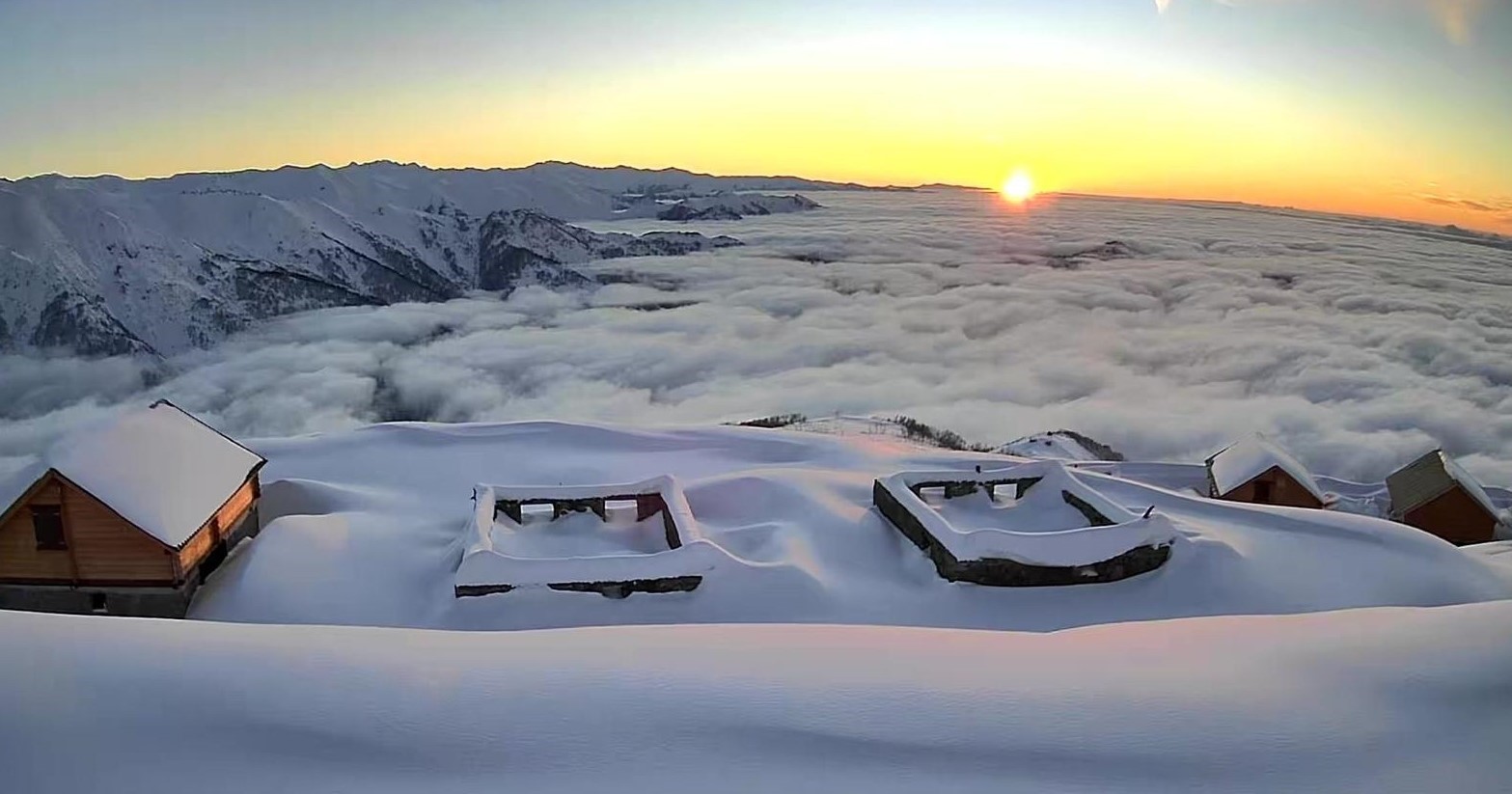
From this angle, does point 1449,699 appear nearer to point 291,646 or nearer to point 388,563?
point 291,646

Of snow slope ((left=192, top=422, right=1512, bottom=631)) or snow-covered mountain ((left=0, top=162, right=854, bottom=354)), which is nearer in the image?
snow slope ((left=192, top=422, right=1512, bottom=631))

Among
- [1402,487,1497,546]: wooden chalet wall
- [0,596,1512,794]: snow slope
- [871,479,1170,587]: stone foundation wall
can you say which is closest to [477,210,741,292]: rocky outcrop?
[1402,487,1497,546]: wooden chalet wall

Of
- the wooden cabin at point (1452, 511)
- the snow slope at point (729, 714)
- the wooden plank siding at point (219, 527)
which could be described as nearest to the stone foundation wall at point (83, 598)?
the wooden plank siding at point (219, 527)

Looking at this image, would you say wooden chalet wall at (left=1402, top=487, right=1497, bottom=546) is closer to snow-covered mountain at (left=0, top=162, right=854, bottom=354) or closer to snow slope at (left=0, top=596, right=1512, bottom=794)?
snow slope at (left=0, top=596, right=1512, bottom=794)

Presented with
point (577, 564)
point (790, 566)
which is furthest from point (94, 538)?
point (790, 566)

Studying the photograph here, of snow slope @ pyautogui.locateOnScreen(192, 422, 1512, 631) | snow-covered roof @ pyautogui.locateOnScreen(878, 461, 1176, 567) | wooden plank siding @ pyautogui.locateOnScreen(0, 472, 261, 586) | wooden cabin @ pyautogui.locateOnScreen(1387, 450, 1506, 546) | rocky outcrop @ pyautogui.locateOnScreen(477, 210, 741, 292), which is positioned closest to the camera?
snow slope @ pyautogui.locateOnScreen(192, 422, 1512, 631)

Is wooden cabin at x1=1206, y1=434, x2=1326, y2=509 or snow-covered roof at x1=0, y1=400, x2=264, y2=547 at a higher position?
snow-covered roof at x1=0, y1=400, x2=264, y2=547

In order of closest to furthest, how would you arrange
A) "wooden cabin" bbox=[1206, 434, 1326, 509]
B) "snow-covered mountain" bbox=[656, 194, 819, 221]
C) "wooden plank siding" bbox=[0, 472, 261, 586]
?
"wooden plank siding" bbox=[0, 472, 261, 586] → "wooden cabin" bbox=[1206, 434, 1326, 509] → "snow-covered mountain" bbox=[656, 194, 819, 221]
